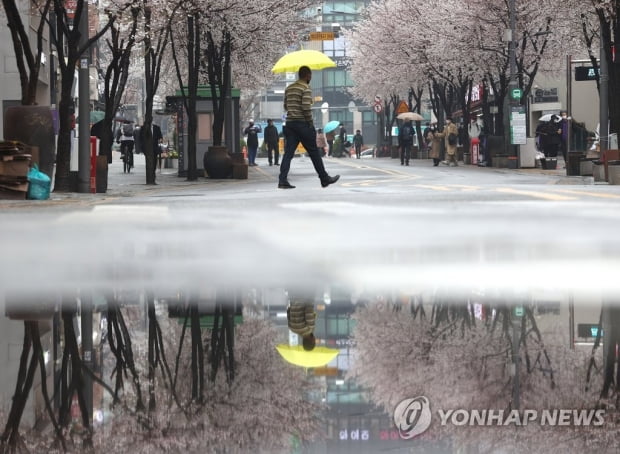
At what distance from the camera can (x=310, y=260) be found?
945 centimetres

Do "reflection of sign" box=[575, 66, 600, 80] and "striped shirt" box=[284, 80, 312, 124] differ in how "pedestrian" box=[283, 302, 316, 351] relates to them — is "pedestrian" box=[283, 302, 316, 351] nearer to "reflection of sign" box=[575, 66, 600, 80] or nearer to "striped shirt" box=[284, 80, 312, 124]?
"striped shirt" box=[284, 80, 312, 124]

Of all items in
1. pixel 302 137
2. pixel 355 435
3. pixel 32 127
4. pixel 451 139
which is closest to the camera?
pixel 355 435

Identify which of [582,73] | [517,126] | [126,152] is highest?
[582,73]

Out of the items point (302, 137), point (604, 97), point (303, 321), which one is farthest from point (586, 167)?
point (303, 321)

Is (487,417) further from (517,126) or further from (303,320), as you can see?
(517,126)

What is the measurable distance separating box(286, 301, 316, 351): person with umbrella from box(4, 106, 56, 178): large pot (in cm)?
1798

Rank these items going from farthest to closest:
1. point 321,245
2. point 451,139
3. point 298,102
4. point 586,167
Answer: point 451,139
point 586,167
point 298,102
point 321,245

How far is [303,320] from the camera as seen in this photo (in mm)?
6449

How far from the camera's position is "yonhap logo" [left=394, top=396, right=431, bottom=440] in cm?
392

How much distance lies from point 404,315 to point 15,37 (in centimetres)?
1976

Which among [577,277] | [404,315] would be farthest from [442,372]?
[577,277]

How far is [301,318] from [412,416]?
8.00 ft

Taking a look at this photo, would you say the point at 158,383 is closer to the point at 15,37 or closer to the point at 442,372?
the point at 442,372

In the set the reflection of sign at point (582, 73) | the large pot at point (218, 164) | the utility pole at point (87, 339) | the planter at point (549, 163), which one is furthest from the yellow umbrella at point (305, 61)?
the utility pole at point (87, 339)
